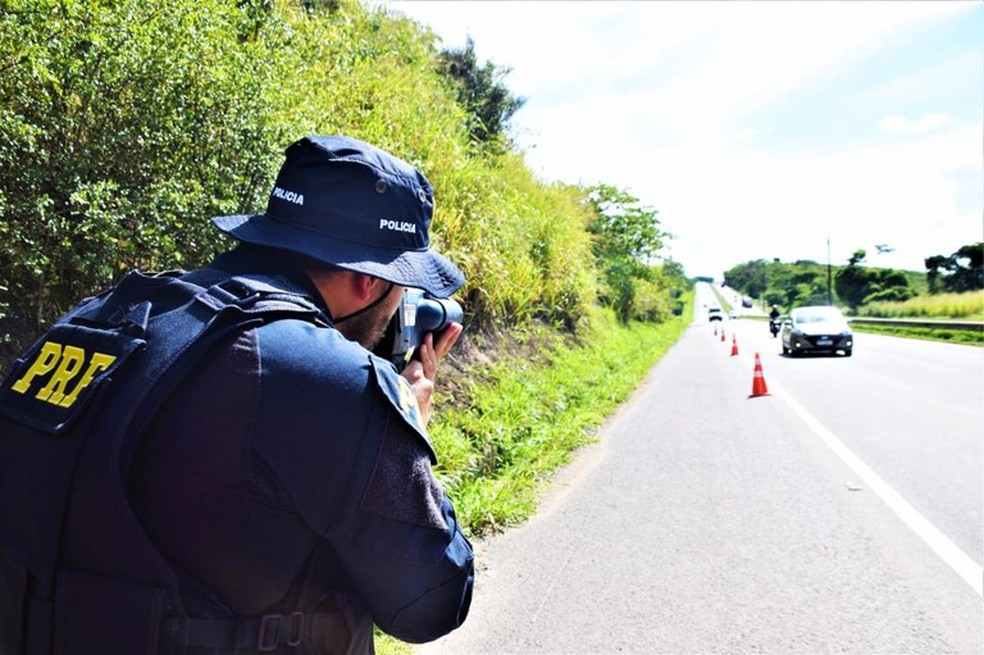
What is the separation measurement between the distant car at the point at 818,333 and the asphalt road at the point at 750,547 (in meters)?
11.4

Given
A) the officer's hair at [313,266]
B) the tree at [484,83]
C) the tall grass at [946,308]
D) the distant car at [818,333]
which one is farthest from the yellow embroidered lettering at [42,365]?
the tall grass at [946,308]

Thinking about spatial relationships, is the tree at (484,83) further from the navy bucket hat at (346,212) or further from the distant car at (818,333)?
the navy bucket hat at (346,212)

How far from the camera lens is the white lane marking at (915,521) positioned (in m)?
3.94

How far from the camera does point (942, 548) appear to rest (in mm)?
4312

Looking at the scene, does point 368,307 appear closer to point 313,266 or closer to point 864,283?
point 313,266

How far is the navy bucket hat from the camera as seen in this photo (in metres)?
1.45

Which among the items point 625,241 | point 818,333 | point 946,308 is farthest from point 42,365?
point 946,308

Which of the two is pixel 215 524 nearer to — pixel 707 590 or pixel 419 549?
pixel 419 549

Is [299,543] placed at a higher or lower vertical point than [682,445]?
higher

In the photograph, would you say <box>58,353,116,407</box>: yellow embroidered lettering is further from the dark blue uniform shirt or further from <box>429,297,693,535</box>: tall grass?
<box>429,297,693,535</box>: tall grass

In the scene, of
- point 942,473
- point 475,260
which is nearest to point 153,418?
point 942,473

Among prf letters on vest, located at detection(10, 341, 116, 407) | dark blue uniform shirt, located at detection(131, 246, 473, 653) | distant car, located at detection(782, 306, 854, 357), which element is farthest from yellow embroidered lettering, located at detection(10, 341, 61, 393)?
distant car, located at detection(782, 306, 854, 357)

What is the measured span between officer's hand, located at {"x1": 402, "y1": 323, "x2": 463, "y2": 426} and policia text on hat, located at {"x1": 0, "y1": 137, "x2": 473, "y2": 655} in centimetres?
37

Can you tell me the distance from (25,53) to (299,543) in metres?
3.58
